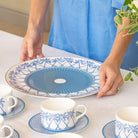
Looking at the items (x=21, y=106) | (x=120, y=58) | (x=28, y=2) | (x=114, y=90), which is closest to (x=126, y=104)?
(x=114, y=90)

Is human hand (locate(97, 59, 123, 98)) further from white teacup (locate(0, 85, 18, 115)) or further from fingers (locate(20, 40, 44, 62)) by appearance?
fingers (locate(20, 40, 44, 62))

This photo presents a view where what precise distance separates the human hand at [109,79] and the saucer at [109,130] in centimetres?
20

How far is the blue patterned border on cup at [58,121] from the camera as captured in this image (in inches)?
38.0

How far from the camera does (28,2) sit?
4.84m

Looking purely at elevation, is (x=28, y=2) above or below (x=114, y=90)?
below

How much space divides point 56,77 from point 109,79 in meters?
0.23

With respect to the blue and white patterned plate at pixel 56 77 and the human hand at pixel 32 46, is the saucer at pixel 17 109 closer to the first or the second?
the blue and white patterned plate at pixel 56 77

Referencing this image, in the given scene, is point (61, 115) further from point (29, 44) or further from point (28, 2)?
point (28, 2)

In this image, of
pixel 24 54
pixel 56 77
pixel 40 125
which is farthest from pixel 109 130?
pixel 24 54

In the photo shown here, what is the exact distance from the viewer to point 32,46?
1.65 metres

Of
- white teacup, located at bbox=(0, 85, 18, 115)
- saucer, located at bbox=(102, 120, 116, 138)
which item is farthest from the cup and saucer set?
saucer, located at bbox=(102, 120, 116, 138)

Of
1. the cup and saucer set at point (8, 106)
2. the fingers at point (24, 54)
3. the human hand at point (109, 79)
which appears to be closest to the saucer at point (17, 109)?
the cup and saucer set at point (8, 106)

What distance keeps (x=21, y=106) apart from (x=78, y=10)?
78 centimetres

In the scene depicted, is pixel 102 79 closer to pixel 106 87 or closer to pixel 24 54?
pixel 106 87
